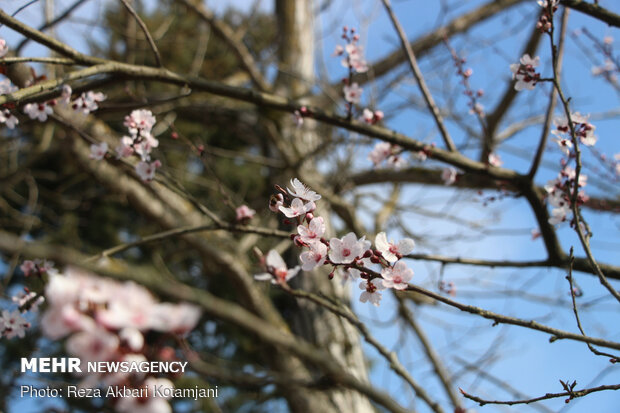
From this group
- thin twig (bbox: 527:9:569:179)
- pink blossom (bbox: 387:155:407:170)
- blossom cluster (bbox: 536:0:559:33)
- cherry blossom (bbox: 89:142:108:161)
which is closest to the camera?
blossom cluster (bbox: 536:0:559:33)

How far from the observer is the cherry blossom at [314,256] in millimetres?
1265

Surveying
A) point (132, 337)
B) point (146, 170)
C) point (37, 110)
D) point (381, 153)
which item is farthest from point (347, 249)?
point (37, 110)

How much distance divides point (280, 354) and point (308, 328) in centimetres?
32

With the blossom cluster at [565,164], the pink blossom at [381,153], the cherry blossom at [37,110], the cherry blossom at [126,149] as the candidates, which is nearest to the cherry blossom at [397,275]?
the blossom cluster at [565,164]

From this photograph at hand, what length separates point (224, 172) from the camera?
823 cm

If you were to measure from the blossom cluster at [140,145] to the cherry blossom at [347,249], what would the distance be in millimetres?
1021

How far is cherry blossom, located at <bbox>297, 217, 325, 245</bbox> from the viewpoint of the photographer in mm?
1271

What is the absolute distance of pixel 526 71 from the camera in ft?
5.94

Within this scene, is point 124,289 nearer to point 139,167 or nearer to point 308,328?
point 139,167

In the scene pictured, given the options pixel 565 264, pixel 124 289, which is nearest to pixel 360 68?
pixel 565 264

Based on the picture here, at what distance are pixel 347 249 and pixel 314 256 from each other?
0.10 metres

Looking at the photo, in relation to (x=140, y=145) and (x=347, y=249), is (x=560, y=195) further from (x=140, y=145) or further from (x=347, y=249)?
(x=140, y=145)

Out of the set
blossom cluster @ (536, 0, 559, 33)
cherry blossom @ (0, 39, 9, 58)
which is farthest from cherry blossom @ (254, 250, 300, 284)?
cherry blossom @ (0, 39, 9, 58)

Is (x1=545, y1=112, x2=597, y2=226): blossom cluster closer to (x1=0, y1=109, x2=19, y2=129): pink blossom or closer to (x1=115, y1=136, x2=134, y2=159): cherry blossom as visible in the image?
(x1=115, y1=136, x2=134, y2=159): cherry blossom
